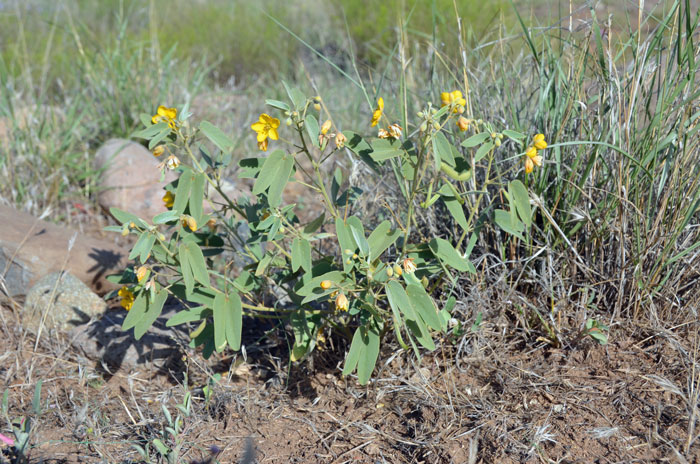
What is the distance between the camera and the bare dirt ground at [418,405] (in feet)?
4.85

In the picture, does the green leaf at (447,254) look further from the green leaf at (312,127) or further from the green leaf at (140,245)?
the green leaf at (140,245)

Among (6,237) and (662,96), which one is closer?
(662,96)

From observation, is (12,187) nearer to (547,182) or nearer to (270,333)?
(270,333)

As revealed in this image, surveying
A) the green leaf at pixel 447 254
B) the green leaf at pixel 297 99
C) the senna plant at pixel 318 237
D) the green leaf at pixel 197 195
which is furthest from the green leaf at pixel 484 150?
the green leaf at pixel 197 195

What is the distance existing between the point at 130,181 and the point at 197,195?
5.42ft

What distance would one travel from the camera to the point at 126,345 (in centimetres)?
201

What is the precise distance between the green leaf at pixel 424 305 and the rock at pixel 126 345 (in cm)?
89

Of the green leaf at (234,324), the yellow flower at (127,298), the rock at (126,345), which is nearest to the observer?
the green leaf at (234,324)

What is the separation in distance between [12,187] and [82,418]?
A: 1.63 meters

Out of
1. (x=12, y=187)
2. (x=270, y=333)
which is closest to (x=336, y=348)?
(x=270, y=333)

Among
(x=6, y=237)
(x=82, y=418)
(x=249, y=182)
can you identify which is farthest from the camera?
(x=249, y=182)

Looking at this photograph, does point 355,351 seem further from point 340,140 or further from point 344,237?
point 340,140

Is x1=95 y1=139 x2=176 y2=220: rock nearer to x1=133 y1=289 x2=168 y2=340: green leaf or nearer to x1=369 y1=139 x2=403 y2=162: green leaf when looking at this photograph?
x1=133 y1=289 x2=168 y2=340: green leaf

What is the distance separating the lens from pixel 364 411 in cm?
169
